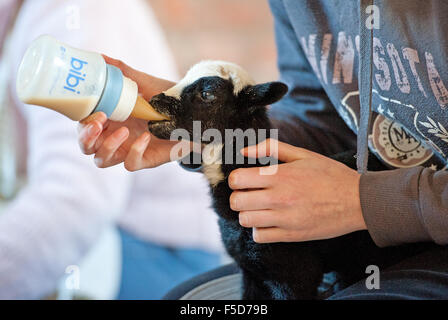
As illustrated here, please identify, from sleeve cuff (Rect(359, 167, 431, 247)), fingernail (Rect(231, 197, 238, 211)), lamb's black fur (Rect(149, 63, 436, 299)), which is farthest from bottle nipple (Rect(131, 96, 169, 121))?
sleeve cuff (Rect(359, 167, 431, 247))

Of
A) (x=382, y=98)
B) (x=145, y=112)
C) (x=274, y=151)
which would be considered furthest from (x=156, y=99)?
(x=382, y=98)

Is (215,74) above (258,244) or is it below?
above

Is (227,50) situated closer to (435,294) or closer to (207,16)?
(207,16)

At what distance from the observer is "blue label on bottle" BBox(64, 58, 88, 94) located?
431 millimetres

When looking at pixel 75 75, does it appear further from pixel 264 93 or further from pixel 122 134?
pixel 264 93

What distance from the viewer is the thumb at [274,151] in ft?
1.72

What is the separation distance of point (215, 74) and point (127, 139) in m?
0.11

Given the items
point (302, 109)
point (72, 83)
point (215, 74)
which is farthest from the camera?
point (302, 109)

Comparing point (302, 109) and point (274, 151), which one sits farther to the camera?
point (302, 109)

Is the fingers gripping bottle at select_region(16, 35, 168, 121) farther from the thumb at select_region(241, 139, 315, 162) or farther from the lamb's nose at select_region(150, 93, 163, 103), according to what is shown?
the thumb at select_region(241, 139, 315, 162)

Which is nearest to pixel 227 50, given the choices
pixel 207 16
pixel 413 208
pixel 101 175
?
pixel 207 16

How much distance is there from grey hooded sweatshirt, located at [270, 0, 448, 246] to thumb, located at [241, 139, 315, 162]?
62 millimetres

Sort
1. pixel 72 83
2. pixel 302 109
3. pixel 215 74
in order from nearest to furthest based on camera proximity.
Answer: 1. pixel 72 83
2. pixel 215 74
3. pixel 302 109

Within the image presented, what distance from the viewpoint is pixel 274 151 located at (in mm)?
528
